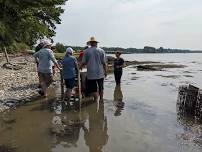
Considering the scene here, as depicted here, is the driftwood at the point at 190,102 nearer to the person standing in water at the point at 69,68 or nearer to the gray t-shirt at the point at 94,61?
the gray t-shirt at the point at 94,61

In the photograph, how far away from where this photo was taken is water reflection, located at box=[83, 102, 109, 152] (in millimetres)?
8664

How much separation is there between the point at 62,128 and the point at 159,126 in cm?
264

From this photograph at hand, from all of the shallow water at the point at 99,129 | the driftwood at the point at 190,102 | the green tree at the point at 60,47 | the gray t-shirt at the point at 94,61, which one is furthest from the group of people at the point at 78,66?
the green tree at the point at 60,47

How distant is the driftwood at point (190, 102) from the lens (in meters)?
12.4

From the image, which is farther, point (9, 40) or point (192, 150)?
point (9, 40)

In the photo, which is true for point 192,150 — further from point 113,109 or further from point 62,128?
point 113,109

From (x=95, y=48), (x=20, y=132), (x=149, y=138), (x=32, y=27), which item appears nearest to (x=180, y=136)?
(x=149, y=138)

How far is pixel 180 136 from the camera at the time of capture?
31.7 ft

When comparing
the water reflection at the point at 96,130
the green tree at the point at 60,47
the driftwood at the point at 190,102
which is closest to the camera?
Result: the water reflection at the point at 96,130

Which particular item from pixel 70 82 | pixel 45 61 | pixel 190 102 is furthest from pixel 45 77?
pixel 190 102

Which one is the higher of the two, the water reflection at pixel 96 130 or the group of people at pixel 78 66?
the group of people at pixel 78 66

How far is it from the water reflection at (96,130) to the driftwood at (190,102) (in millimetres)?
2784

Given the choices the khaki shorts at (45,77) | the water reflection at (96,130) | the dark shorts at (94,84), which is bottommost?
the water reflection at (96,130)

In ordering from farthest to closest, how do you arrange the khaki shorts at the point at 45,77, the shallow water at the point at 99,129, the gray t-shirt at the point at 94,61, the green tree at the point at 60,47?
the green tree at the point at 60,47
the khaki shorts at the point at 45,77
the gray t-shirt at the point at 94,61
the shallow water at the point at 99,129
